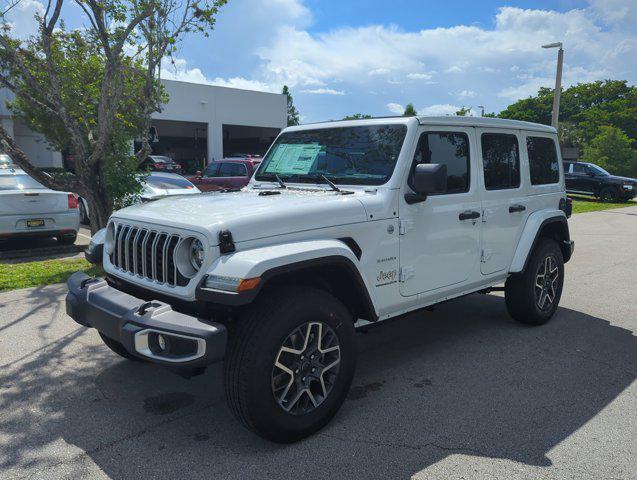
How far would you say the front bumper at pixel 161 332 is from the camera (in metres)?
2.71

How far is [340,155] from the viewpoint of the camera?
13.6 feet

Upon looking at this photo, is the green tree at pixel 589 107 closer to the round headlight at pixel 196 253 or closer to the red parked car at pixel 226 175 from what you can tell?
the red parked car at pixel 226 175

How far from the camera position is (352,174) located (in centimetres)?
398

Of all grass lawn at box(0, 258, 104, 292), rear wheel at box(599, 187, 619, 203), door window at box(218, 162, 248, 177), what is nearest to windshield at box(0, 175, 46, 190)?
grass lawn at box(0, 258, 104, 292)

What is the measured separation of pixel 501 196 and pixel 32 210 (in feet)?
24.3

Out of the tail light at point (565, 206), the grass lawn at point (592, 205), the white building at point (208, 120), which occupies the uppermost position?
the white building at point (208, 120)

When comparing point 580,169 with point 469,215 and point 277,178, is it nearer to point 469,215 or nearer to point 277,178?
point 469,215

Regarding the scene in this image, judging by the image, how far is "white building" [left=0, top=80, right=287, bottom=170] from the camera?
3108 centimetres

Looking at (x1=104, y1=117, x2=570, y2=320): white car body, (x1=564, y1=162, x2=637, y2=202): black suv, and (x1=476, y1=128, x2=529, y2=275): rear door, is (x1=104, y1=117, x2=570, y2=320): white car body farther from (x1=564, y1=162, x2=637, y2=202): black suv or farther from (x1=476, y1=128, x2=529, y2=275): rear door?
(x1=564, y1=162, x2=637, y2=202): black suv

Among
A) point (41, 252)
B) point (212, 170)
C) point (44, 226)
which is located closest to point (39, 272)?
point (44, 226)

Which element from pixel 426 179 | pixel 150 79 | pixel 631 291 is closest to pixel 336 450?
pixel 426 179

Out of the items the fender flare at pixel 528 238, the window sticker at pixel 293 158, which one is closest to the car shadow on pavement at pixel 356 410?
the fender flare at pixel 528 238

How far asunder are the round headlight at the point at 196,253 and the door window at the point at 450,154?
176 centimetres

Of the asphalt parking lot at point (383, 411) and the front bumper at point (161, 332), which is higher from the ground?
the front bumper at point (161, 332)
